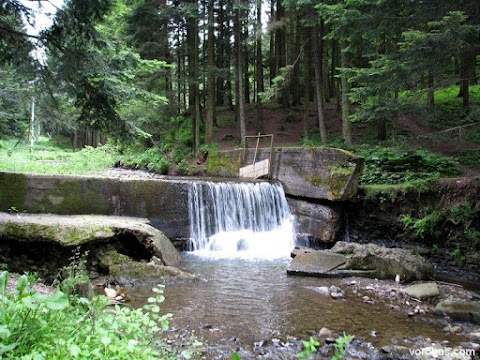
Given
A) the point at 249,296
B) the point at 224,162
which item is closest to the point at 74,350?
the point at 249,296

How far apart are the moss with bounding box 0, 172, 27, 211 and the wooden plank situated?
7833 mm

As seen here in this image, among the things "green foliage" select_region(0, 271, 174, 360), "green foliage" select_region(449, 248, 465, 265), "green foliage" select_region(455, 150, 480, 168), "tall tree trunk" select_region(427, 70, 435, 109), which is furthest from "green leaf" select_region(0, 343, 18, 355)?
"green foliage" select_region(455, 150, 480, 168)

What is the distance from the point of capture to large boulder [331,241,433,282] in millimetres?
7629

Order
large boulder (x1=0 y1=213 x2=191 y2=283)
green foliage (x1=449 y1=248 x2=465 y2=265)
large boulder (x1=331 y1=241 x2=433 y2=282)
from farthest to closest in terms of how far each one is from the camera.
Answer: green foliage (x1=449 y1=248 x2=465 y2=265), large boulder (x1=331 y1=241 x2=433 y2=282), large boulder (x1=0 y1=213 x2=191 y2=283)

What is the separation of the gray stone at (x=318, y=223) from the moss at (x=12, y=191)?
7.54m

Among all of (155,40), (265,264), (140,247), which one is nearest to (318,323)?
(265,264)

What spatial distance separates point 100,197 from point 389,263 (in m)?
7.25

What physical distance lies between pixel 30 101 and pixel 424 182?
9.26 metres

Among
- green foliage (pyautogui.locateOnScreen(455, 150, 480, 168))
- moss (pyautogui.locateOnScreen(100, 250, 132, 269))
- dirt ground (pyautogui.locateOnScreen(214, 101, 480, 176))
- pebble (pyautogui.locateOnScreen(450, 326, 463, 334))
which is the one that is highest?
dirt ground (pyautogui.locateOnScreen(214, 101, 480, 176))

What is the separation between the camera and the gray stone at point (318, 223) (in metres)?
10.7

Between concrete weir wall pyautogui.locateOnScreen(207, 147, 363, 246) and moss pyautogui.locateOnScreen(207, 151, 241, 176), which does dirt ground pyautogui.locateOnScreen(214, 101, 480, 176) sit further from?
concrete weir wall pyautogui.locateOnScreen(207, 147, 363, 246)

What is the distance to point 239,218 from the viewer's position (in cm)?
1126

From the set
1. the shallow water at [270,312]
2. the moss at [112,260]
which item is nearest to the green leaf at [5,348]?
the shallow water at [270,312]

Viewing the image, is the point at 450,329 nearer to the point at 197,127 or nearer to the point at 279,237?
the point at 279,237
